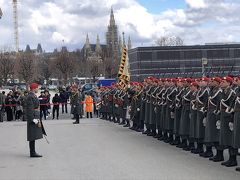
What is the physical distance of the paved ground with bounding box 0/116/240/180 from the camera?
→ 1023 centimetres

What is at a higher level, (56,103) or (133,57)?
(133,57)

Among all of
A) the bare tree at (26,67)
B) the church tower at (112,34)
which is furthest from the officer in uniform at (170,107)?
the church tower at (112,34)

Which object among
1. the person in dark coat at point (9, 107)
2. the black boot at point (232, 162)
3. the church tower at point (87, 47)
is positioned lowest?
the black boot at point (232, 162)

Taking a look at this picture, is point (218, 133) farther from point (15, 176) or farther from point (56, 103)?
point (56, 103)

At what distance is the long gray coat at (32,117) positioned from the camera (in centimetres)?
1283

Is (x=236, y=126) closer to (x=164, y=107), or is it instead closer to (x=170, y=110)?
(x=170, y=110)

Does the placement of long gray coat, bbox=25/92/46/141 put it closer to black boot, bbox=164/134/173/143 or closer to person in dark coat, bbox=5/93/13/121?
black boot, bbox=164/134/173/143

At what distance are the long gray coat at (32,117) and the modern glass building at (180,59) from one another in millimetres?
29262

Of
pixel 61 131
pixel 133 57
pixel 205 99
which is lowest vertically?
pixel 61 131

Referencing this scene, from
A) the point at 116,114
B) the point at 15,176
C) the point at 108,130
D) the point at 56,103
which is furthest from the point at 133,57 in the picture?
the point at 15,176

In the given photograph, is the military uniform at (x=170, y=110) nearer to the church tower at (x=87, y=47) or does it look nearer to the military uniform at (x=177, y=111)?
the military uniform at (x=177, y=111)

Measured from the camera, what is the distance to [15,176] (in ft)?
34.1

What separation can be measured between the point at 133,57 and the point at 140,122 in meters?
27.4

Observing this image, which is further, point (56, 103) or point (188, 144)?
point (56, 103)
